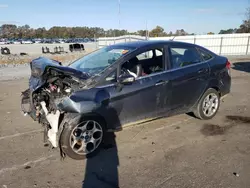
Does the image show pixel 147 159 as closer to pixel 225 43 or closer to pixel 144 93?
pixel 144 93

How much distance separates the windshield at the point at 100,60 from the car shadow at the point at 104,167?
0.80 m

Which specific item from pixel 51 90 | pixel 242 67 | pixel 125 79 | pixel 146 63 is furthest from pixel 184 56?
pixel 242 67

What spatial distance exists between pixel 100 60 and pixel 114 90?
0.96 meters

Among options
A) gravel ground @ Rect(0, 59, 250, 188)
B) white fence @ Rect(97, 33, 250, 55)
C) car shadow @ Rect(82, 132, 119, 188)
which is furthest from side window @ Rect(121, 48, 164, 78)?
white fence @ Rect(97, 33, 250, 55)

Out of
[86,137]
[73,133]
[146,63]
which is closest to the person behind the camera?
[73,133]

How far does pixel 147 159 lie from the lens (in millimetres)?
3543

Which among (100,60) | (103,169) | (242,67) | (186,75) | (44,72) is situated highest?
(100,60)

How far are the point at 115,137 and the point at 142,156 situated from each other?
0.85 meters

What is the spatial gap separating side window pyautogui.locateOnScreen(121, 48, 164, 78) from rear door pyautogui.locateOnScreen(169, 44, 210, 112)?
0.23 metres

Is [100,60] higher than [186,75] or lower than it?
higher

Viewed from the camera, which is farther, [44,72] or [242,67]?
[242,67]

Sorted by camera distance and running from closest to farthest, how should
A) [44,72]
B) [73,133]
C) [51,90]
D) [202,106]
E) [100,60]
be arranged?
[73,133]
[44,72]
[51,90]
[100,60]
[202,106]

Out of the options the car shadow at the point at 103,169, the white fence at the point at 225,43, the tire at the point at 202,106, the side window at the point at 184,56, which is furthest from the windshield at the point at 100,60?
the white fence at the point at 225,43

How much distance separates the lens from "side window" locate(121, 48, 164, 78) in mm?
4009
